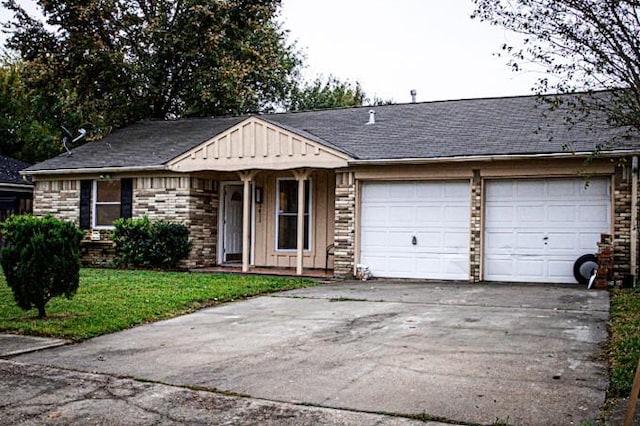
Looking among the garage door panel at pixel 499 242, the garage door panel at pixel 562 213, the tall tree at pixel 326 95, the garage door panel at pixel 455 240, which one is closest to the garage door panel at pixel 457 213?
the garage door panel at pixel 455 240

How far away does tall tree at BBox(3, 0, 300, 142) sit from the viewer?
24016 mm

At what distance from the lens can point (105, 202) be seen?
18.2 meters

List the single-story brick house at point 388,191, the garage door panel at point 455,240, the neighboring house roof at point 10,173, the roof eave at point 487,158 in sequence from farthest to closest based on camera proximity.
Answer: the neighboring house roof at point 10,173 → the garage door panel at point 455,240 → the single-story brick house at point 388,191 → the roof eave at point 487,158

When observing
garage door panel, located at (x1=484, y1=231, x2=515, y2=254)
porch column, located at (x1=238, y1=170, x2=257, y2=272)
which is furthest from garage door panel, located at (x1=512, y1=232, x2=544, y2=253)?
porch column, located at (x1=238, y1=170, x2=257, y2=272)

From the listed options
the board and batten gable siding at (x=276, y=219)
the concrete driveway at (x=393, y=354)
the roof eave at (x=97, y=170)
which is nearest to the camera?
the concrete driveway at (x=393, y=354)

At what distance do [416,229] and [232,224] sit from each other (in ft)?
19.0

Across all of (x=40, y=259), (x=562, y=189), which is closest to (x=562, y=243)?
(x=562, y=189)

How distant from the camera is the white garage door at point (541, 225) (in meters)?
13.1

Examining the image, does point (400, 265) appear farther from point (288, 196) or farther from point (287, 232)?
point (288, 196)

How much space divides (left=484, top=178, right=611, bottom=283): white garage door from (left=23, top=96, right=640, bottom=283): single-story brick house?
0.02m

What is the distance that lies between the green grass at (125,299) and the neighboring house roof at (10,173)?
8.07 metres

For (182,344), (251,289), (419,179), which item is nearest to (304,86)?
(419,179)

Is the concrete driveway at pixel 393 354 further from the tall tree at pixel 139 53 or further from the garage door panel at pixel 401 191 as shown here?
the tall tree at pixel 139 53

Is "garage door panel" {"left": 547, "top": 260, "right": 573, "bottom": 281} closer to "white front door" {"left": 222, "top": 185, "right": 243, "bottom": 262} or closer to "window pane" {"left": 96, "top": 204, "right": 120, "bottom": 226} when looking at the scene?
"white front door" {"left": 222, "top": 185, "right": 243, "bottom": 262}
